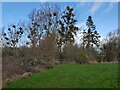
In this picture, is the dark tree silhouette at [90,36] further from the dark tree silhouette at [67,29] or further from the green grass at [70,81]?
the green grass at [70,81]

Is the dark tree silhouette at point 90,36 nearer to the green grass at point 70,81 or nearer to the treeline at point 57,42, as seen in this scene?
the treeline at point 57,42

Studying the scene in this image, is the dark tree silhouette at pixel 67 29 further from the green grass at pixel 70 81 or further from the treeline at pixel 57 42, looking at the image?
the green grass at pixel 70 81

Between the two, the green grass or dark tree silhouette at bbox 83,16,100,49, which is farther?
dark tree silhouette at bbox 83,16,100,49

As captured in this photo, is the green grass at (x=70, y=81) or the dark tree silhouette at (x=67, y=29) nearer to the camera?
the green grass at (x=70, y=81)

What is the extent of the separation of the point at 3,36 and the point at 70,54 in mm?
15288

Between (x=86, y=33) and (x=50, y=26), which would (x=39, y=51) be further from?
(x=86, y=33)

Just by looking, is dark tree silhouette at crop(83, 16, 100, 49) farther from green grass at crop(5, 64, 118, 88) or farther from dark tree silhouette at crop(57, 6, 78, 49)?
green grass at crop(5, 64, 118, 88)

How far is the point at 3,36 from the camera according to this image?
153ft

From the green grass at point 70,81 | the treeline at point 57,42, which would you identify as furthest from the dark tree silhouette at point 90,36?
the green grass at point 70,81

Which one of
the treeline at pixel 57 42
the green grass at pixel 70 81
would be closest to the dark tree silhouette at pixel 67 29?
the treeline at pixel 57 42

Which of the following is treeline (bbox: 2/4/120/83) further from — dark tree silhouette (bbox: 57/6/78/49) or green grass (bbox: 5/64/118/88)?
green grass (bbox: 5/64/118/88)

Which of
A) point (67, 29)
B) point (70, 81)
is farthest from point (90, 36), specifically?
point (70, 81)

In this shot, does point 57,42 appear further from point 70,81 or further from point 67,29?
point 70,81

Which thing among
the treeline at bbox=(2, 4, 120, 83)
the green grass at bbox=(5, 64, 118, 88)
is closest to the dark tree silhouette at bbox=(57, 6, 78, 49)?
the treeline at bbox=(2, 4, 120, 83)
